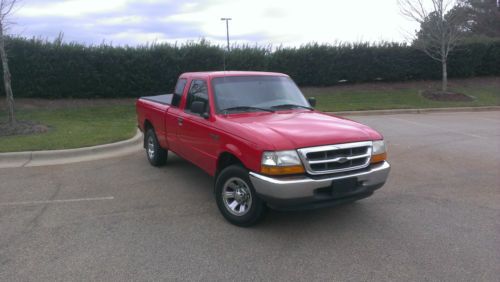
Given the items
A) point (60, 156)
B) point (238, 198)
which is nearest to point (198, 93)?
point (238, 198)

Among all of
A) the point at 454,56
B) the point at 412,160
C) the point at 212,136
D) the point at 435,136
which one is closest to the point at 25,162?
the point at 212,136

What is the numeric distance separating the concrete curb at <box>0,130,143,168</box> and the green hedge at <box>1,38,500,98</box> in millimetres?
8266

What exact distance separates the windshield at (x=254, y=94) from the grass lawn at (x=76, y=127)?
4.51 meters

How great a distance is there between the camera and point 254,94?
18.1 feet

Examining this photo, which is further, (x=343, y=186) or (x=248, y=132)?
(x=248, y=132)

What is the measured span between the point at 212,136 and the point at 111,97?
12.7 metres

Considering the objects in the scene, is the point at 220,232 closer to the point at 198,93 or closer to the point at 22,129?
the point at 198,93

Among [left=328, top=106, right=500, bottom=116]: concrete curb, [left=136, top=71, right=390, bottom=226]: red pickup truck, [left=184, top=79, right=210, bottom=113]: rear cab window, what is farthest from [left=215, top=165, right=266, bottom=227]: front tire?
[left=328, top=106, right=500, bottom=116]: concrete curb

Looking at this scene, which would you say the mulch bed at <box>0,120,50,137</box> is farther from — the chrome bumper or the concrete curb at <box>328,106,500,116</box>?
the concrete curb at <box>328,106,500,116</box>

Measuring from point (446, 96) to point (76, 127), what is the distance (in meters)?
16.0

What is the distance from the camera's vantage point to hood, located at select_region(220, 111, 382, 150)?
412cm

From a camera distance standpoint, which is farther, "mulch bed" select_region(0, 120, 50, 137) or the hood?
"mulch bed" select_region(0, 120, 50, 137)

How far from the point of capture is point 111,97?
16.5 meters

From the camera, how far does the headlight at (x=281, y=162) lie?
13.3 feet
